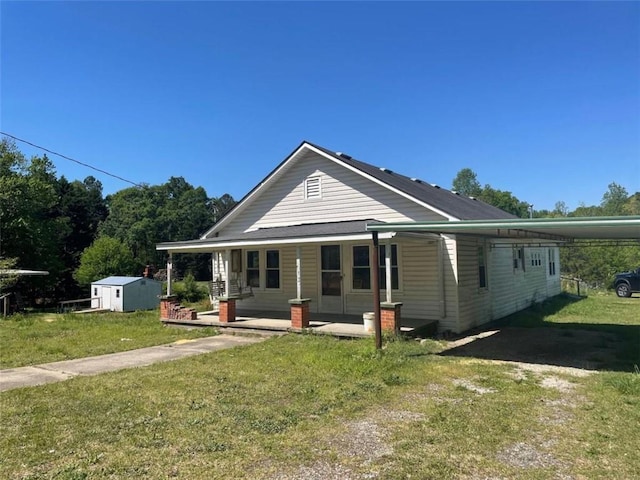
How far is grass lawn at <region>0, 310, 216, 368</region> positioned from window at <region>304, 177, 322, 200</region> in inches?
200

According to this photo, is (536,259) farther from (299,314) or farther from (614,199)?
(614,199)

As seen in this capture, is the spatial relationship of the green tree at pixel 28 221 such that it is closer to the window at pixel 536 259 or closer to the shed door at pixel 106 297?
the shed door at pixel 106 297

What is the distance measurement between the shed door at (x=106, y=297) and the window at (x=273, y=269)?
34.6ft

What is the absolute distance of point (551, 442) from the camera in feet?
14.5

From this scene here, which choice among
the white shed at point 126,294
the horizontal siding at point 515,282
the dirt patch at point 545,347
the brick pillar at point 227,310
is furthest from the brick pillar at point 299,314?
the white shed at point 126,294

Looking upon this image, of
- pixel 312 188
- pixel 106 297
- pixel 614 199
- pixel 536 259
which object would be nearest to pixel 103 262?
pixel 106 297

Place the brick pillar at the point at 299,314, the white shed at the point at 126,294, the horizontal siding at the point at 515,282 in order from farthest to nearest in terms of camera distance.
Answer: the white shed at the point at 126,294 < the horizontal siding at the point at 515,282 < the brick pillar at the point at 299,314

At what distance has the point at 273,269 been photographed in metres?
14.8

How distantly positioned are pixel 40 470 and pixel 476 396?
4.92 meters

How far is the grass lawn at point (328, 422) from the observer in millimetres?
3891

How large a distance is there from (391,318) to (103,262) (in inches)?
964

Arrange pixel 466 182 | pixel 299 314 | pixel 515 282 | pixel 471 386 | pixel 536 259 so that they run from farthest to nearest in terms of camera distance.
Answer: pixel 466 182 → pixel 536 259 → pixel 515 282 → pixel 299 314 → pixel 471 386

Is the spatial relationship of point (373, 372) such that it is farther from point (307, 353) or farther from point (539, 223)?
point (539, 223)

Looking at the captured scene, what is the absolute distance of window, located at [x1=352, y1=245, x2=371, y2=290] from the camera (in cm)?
1277
